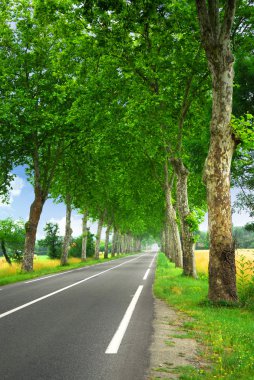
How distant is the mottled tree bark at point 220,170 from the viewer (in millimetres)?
10062

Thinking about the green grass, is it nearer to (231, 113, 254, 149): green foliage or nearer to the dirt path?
the dirt path

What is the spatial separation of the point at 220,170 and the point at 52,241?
112 feet

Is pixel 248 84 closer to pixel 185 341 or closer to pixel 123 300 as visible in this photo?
pixel 123 300

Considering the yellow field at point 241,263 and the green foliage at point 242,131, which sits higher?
the green foliage at point 242,131

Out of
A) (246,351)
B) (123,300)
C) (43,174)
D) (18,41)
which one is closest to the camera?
(246,351)

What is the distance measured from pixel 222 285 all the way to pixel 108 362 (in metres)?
5.48

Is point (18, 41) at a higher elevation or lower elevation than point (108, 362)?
higher

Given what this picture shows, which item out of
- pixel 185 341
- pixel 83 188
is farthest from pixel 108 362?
pixel 83 188

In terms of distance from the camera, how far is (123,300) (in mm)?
11766

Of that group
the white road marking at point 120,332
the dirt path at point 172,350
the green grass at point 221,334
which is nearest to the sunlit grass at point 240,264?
the green grass at point 221,334

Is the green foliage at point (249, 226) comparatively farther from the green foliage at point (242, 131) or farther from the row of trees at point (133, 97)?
the green foliage at point (242, 131)

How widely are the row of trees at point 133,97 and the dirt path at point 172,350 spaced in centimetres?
244

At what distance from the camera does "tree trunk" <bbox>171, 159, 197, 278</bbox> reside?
18.2 metres

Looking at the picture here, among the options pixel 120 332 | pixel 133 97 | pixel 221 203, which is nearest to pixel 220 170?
pixel 221 203
